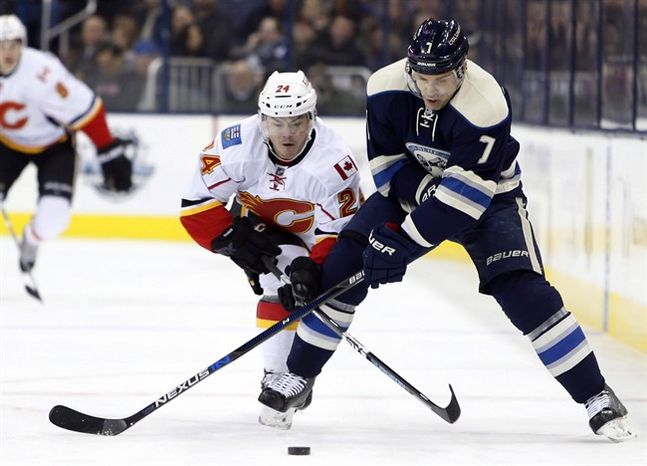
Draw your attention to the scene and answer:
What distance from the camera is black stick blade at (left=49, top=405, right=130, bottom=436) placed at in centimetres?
366

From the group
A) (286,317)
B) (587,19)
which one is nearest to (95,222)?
(587,19)

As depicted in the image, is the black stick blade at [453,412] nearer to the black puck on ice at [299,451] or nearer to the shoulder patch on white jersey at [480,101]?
the black puck on ice at [299,451]

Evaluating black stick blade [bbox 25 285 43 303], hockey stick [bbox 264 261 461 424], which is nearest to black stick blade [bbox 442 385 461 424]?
hockey stick [bbox 264 261 461 424]

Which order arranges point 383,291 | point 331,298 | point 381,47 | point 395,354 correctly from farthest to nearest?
point 381,47
point 383,291
point 395,354
point 331,298

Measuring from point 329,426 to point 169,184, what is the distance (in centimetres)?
581

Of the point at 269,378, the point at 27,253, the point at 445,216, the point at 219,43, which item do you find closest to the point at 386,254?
the point at 445,216

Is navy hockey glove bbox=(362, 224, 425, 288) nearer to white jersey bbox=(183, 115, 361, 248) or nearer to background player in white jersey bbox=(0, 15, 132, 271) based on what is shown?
white jersey bbox=(183, 115, 361, 248)

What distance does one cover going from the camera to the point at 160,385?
452cm

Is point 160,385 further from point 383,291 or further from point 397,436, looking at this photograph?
point 383,291

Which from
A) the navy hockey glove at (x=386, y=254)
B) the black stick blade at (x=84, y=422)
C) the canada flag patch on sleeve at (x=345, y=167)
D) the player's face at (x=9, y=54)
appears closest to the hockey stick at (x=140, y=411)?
the black stick blade at (x=84, y=422)

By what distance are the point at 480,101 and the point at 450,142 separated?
0.13 metres

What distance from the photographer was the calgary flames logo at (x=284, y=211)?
Result: 3977 mm

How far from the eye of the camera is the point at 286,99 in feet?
12.0

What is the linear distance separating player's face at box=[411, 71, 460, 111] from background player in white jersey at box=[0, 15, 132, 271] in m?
3.65
